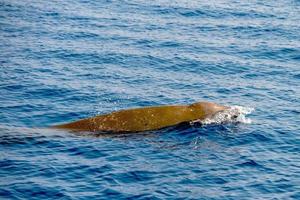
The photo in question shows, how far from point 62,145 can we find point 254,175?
28.3ft

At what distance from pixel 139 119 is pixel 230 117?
5082 millimetres

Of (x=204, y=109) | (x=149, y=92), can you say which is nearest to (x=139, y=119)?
(x=204, y=109)

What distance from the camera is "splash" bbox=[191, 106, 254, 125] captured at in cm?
2781

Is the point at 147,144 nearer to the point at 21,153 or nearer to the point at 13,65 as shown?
the point at 21,153

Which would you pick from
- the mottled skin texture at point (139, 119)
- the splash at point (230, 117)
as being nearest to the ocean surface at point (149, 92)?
the splash at point (230, 117)

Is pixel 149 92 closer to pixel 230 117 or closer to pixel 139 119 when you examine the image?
pixel 230 117

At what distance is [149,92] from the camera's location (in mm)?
33781

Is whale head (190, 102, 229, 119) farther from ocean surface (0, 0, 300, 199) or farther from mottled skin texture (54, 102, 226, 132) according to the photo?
ocean surface (0, 0, 300, 199)

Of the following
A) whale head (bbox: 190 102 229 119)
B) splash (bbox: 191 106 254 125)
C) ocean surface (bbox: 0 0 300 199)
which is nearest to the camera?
ocean surface (bbox: 0 0 300 199)

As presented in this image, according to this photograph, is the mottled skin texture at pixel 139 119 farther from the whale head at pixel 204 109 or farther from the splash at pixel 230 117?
the splash at pixel 230 117

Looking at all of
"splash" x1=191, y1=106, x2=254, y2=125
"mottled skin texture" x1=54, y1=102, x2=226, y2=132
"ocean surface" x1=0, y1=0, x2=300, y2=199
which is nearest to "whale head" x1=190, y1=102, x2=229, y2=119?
"mottled skin texture" x1=54, y1=102, x2=226, y2=132

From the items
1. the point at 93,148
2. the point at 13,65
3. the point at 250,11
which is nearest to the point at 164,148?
the point at 93,148

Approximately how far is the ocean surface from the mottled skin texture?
552 millimetres

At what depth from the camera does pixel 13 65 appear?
38.6 m
